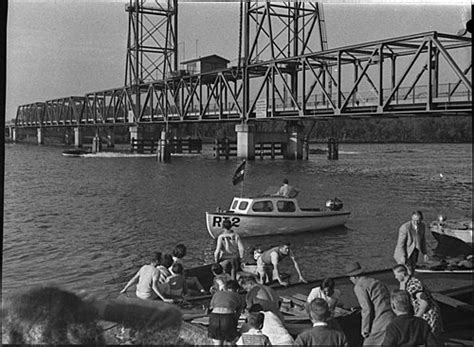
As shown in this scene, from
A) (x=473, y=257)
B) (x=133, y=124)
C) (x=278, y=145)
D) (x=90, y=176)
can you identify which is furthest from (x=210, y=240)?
(x=133, y=124)

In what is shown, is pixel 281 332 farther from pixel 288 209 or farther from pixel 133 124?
pixel 133 124

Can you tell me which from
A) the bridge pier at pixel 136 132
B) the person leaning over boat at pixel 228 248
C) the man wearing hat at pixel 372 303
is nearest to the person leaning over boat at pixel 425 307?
the man wearing hat at pixel 372 303

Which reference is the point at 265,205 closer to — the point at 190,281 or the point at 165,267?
the point at 190,281

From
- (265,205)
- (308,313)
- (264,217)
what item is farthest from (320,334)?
(265,205)

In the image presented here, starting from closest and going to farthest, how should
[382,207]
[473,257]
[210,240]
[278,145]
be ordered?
[473,257] → [210,240] → [382,207] → [278,145]

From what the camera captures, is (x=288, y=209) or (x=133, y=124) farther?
(x=133, y=124)

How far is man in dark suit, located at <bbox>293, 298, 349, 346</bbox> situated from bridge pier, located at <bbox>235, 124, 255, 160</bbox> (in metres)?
47.3

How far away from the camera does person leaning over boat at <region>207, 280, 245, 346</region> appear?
16.9 ft

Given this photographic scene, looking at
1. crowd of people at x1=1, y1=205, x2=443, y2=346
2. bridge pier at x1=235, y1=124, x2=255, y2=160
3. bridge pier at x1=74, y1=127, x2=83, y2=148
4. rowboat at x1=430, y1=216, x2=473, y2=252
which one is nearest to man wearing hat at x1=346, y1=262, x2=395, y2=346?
crowd of people at x1=1, y1=205, x2=443, y2=346

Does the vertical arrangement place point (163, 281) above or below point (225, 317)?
below

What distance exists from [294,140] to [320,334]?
54232 millimetres

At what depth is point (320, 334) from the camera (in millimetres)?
4199

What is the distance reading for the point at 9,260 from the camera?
13.3 meters

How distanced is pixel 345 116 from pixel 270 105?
13815 mm
